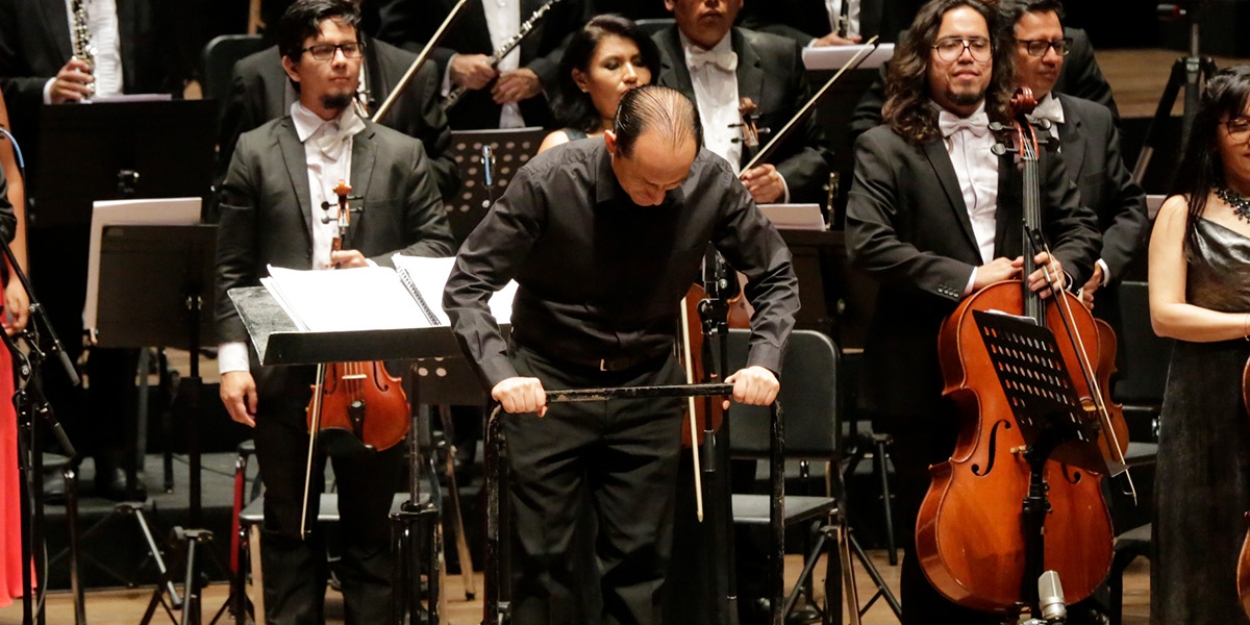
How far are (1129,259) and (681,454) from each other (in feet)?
4.02

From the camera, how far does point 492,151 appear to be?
452 centimetres

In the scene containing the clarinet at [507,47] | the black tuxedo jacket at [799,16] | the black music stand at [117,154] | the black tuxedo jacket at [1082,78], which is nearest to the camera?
the black music stand at [117,154]

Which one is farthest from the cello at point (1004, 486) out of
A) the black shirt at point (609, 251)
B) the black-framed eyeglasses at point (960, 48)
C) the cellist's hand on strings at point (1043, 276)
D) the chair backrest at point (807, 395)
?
the black shirt at point (609, 251)

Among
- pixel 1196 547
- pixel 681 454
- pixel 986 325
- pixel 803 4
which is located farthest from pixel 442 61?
pixel 1196 547

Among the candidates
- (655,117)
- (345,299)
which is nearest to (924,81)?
(655,117)

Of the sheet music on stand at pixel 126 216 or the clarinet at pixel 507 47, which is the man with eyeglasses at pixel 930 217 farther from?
the sheet music on stand at pixel 126 216

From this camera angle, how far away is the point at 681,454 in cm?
388

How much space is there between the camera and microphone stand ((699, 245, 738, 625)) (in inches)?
134

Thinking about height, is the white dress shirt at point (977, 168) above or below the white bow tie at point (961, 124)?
below

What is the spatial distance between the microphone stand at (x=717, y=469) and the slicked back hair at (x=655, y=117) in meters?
0.41

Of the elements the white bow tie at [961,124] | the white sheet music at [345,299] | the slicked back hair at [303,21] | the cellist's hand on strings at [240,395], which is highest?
the slicked back hair at [303,21]

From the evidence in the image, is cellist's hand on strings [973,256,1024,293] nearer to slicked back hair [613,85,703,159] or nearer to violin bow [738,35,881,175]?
violin bow [738,35,881,175]

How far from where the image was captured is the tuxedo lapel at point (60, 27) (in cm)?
518

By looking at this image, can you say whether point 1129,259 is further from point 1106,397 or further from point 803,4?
point 803,4
